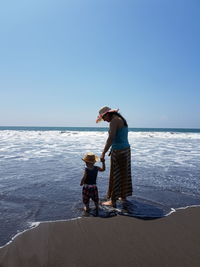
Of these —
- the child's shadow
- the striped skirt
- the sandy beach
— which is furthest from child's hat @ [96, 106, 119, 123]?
the sandy beach

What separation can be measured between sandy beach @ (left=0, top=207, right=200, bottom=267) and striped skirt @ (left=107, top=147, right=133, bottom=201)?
83 cm

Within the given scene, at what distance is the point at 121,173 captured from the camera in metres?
4.49

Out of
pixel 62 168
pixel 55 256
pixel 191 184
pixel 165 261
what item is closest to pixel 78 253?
pixel 55 256

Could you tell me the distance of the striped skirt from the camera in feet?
14.6

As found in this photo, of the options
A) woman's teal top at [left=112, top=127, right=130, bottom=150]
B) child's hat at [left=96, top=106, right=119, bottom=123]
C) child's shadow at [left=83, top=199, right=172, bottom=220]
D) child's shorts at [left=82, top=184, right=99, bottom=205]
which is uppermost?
child's hat at [left=96, top=106, right=119, bottom=123]

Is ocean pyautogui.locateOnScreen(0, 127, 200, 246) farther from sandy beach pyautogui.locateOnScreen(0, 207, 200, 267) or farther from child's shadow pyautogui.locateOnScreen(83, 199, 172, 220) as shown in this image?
sandy beach pyautogui.locateOnScreen(0, 207, 200, 267)

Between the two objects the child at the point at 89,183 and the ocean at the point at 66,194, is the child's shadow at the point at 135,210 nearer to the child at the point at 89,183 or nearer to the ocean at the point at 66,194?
the ocean at the point at 66,194

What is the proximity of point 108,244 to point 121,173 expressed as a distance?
178 centimetres

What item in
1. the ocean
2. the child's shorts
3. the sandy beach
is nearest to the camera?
the sandy beach

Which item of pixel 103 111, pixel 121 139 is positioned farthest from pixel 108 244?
pixel 103 111

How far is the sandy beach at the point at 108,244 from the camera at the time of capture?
249 centimetres

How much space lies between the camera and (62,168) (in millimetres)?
7852

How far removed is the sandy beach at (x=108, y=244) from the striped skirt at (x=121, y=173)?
32.8 inches

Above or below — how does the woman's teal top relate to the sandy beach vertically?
above
